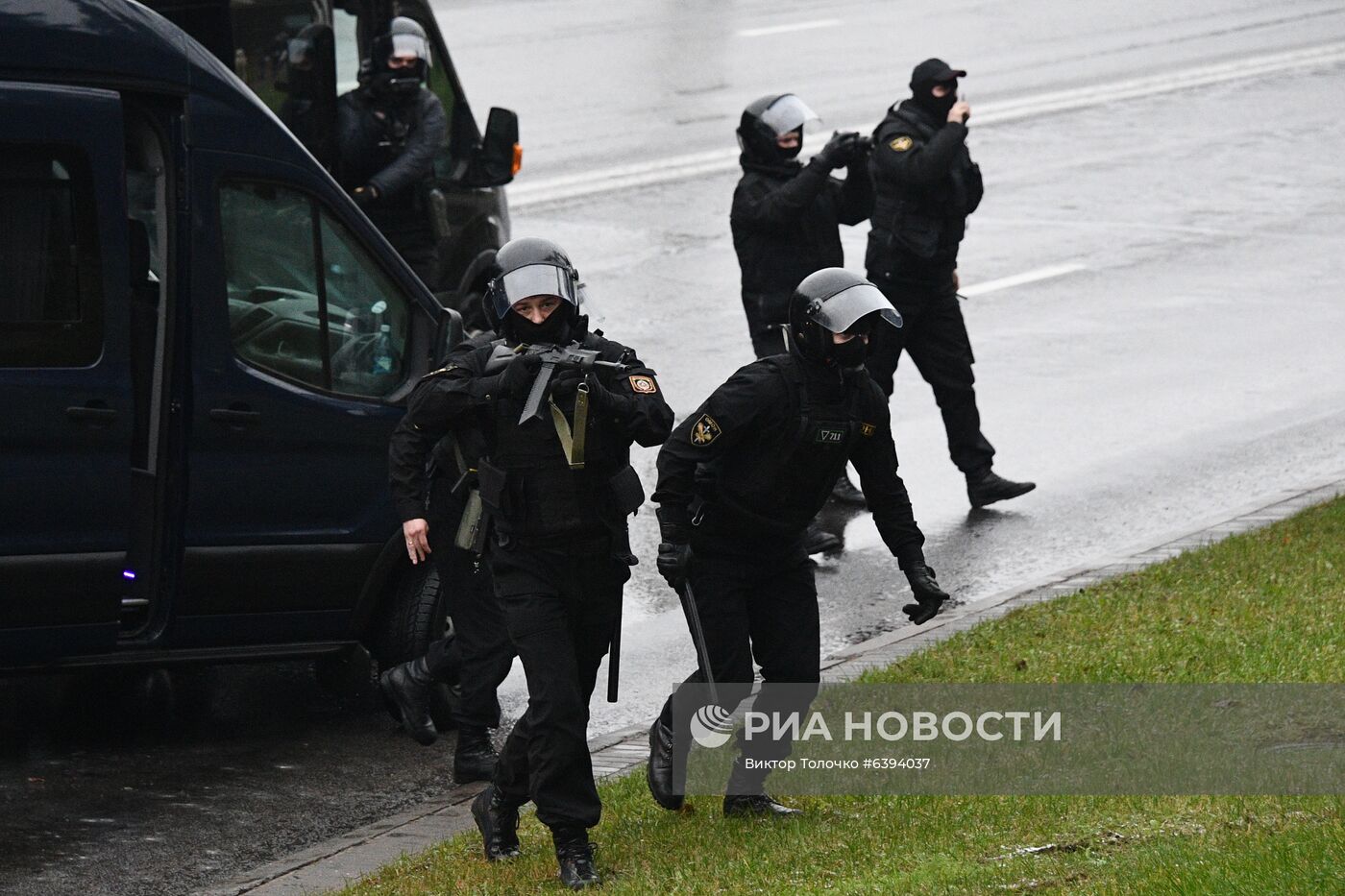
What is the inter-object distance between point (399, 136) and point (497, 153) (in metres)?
0.53

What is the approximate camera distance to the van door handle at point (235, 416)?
746 cm

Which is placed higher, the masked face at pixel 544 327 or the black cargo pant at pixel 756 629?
the masked face at pixel 544 327

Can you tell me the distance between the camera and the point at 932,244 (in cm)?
1027

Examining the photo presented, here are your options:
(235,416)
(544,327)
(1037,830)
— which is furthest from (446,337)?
(1037,830)

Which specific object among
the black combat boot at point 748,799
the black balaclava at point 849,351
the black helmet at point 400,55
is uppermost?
the black balaclava at point 849,351

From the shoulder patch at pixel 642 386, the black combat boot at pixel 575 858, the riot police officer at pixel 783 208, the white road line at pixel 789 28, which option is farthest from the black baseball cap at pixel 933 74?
the white road line at pixel 789 28

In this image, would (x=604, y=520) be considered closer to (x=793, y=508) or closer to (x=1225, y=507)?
(x=793, y=508)

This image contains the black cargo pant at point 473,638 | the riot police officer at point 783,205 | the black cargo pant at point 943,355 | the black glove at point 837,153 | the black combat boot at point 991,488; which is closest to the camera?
the black cargo pant at point 473,638

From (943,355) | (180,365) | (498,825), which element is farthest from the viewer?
(943,355)

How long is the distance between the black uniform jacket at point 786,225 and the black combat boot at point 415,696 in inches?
127

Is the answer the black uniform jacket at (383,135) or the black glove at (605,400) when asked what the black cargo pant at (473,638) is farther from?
the black uniform jacket at (383,135)

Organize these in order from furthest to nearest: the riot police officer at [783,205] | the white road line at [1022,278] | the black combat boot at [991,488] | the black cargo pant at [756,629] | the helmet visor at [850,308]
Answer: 1. the white road line at [1022,278]
2. the black combat boot at [991,488]
3. the riot police officer at [783,205]
4. the black cargo pant at [756,629]
5. the helmet visor at [850,308]

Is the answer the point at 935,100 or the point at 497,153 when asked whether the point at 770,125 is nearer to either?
the point at 935,100

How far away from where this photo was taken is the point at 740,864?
6.10 metres
